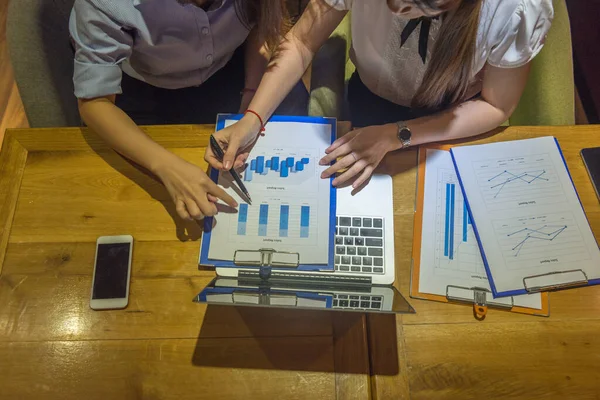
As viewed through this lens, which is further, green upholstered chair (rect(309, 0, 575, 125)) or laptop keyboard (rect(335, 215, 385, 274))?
green upholstered chair (rect(309, 0, 575, 125))

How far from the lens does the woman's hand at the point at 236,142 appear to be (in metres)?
0.78

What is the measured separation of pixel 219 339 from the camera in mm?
718

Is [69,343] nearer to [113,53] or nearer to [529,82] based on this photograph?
[113,53]

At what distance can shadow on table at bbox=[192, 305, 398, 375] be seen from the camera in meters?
0.71

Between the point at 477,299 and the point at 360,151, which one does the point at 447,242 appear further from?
the point at 360,151

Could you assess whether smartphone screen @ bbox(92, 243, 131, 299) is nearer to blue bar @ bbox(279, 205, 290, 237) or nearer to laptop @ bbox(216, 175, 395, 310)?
laptop @ bbox(216, 175, 395, 310)

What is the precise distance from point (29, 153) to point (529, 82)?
1.11 meters

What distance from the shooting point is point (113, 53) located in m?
0.79

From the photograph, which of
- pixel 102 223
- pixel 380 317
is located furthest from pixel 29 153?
pixel 380 317

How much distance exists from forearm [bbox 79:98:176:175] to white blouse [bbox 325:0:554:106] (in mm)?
448

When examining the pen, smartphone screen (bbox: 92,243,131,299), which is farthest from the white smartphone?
the pen

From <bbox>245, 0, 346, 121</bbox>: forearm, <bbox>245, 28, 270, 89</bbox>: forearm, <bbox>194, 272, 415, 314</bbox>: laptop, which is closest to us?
<bbox>194, 272, 415, 314</bbox>: laptop

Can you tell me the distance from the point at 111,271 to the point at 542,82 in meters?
0.99

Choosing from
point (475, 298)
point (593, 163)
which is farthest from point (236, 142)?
point (593, 163)
